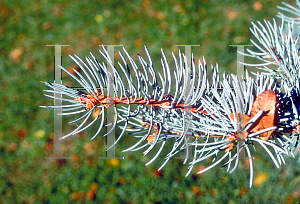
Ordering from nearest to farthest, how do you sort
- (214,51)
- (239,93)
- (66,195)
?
(239,93), (66,195), (214,51)

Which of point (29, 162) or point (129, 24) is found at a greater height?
point (129, 24)

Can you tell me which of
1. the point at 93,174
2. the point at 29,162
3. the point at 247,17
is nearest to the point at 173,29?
Answer: the point at 247,17

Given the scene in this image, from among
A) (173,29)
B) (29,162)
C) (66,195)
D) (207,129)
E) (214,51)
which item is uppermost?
(173,29)

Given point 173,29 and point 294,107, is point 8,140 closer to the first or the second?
point 173,29

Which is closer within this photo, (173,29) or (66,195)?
(66,195)

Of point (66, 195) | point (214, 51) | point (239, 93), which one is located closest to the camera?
point (239, 93)

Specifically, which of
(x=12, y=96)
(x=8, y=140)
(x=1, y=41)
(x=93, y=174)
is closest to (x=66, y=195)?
(x=93, y=174)
